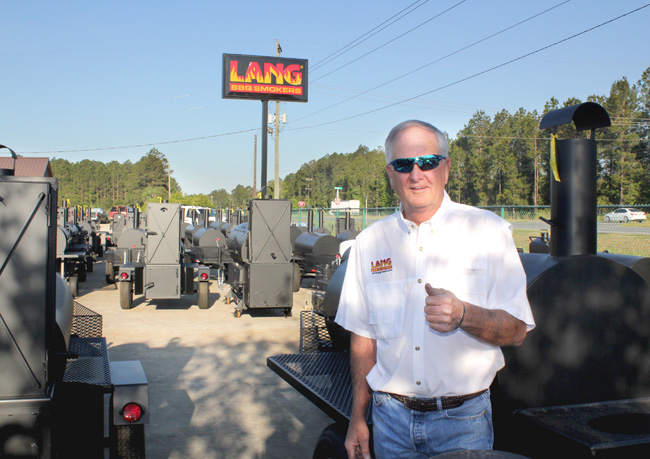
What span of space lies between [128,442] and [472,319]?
2932 millimetres

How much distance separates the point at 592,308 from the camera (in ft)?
10.6

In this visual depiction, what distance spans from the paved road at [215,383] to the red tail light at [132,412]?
1300mm

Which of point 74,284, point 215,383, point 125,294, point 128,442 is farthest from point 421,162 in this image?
point 74,284

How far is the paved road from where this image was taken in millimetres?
5555

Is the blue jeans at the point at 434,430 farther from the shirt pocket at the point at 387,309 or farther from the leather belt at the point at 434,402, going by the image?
the shirt pocket at the point at 387,309

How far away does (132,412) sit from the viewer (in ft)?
13.3

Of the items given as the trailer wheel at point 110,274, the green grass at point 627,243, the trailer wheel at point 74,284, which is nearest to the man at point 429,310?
the green grass at point 627,243

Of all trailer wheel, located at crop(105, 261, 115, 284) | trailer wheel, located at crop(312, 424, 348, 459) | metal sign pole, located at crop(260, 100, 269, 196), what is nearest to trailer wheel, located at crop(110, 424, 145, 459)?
trailer wheel, located at crop(312, 424, 348, 459)

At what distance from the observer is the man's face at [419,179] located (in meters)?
2.40

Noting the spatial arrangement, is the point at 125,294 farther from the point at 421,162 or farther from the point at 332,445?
the point at 421,162

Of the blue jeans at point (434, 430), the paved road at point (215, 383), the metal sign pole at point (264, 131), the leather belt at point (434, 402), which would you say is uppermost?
the metal sign pole at point (264, 131)

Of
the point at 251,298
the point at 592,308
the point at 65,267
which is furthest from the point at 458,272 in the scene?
the point at 65,267

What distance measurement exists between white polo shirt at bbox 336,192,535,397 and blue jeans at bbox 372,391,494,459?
0.07 metres

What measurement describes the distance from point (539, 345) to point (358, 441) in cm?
120
